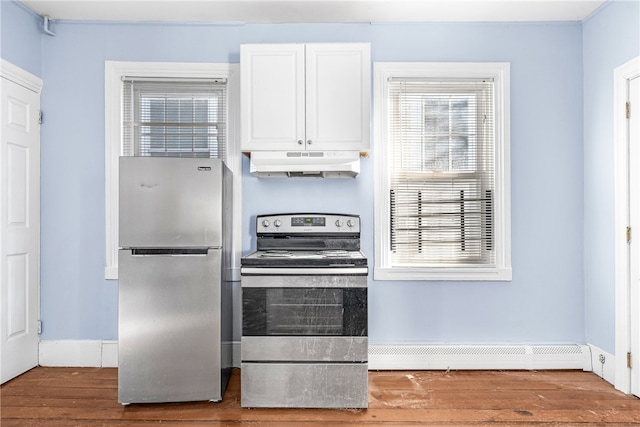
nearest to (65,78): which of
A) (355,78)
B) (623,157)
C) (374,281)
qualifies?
(355,78)

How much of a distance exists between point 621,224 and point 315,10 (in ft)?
8.29

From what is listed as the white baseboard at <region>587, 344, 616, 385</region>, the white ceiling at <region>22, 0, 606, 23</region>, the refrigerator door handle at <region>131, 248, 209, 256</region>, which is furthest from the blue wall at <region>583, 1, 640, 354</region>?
the refrigerator door handle at <region>131, 248, 209, 256</region>

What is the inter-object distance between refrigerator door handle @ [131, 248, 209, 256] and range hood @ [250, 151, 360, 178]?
71 centimetres

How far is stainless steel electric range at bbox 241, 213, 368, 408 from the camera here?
240 cm

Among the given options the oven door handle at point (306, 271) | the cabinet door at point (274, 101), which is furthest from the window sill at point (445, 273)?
the cabinet door at point (274, 101)

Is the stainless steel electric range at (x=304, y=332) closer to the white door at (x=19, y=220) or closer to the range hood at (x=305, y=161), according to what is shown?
the range hood at (x=305, y=161)

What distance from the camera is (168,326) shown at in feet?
8.02

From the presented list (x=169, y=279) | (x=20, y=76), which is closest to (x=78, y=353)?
(x=169, y=279)

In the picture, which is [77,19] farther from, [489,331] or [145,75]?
[489,331]

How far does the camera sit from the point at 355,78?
278cm

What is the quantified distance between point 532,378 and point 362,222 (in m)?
1.61

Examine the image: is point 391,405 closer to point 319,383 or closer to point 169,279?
point 319,383

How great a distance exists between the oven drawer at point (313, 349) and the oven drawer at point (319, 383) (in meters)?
0.04

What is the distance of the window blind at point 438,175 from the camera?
314 cm
